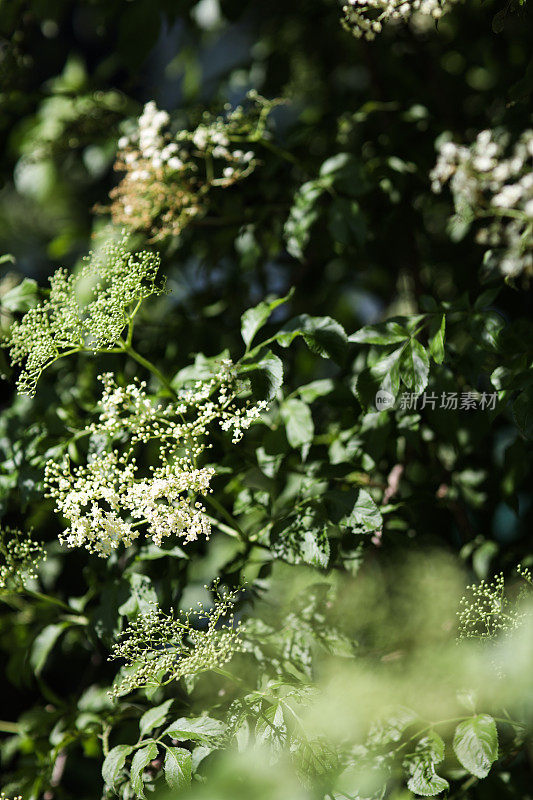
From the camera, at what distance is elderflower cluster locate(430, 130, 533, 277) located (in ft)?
3.00

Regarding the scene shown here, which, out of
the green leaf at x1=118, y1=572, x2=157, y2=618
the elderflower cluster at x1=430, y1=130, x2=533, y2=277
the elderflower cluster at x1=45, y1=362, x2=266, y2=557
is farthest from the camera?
the elderflower cluster at x1=430, y1=130, x2=533, y2=277

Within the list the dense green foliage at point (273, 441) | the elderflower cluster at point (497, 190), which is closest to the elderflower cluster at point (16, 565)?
the dense green foliage at point (273, 441)

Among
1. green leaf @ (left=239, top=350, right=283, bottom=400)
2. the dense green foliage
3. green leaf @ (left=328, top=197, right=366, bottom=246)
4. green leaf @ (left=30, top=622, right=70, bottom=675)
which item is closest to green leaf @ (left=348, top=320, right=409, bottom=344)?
the dense green foliage

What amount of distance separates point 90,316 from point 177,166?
31 cm

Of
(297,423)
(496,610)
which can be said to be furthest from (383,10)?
(496,610)

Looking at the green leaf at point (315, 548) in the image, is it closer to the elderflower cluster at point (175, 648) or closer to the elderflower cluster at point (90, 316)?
the elderflower cluster at point (175, 648)

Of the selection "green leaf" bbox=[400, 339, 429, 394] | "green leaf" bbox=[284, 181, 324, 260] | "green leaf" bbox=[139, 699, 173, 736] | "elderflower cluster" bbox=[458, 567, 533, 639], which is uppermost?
"green leaf" bbox=[284, 181, 324, 260]

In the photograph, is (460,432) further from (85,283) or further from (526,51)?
(526,51)

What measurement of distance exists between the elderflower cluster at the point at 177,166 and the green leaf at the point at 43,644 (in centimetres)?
60

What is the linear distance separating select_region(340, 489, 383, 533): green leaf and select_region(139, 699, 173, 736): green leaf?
0.32 meters

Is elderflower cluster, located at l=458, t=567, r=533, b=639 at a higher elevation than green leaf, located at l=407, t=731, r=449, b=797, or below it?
higher

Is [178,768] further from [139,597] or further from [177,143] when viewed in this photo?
[177,143]

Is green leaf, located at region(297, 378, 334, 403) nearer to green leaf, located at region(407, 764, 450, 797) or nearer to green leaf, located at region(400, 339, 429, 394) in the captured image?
green leaf, located at region(400, 339, 429, 394)

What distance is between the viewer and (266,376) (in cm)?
75
